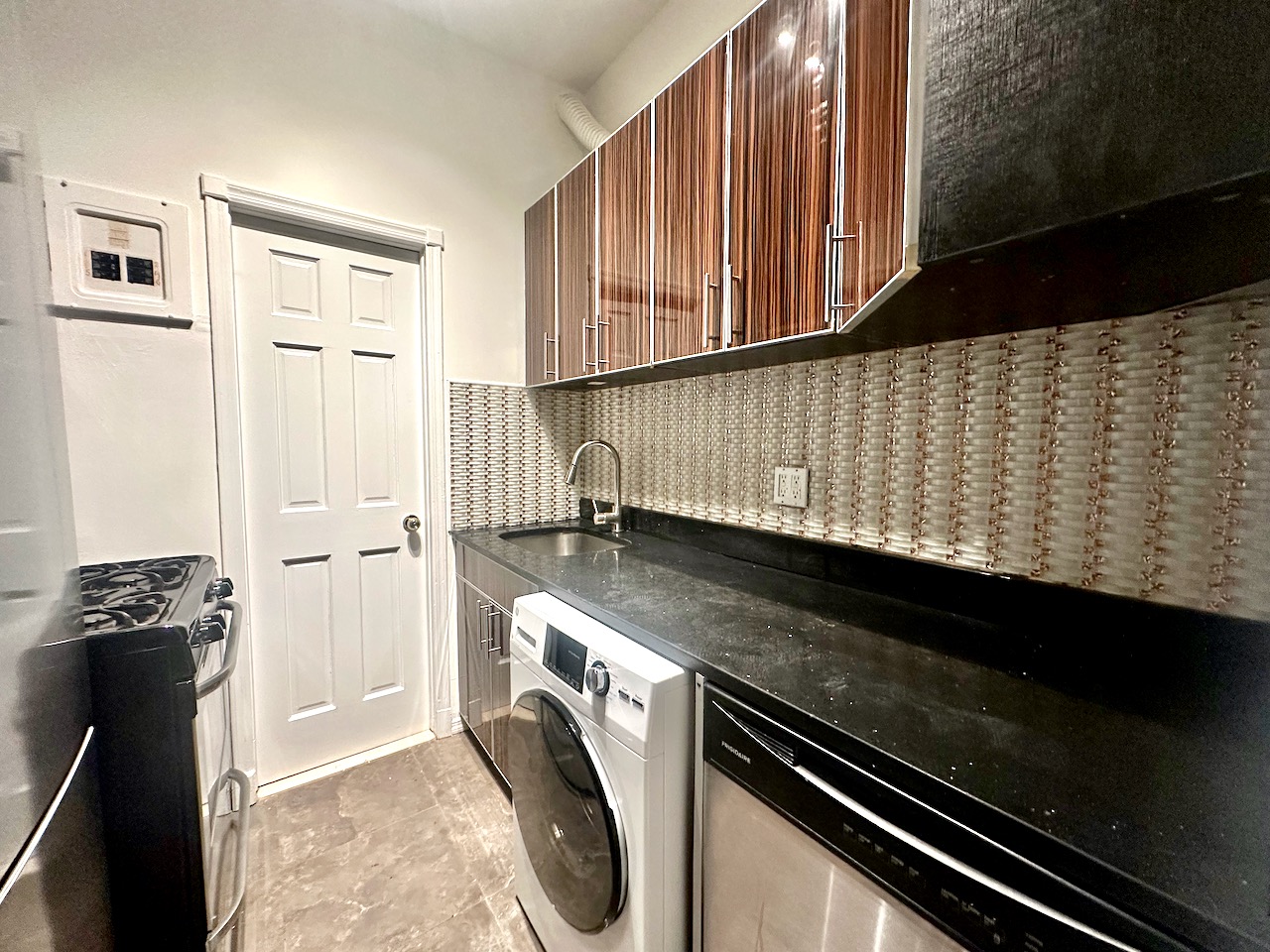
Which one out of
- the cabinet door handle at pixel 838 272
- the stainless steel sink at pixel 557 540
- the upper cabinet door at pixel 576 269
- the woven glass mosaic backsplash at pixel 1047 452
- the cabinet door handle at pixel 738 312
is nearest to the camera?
the woven glass mosaic backsplash at pixel 1047 452

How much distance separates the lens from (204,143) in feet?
5.21

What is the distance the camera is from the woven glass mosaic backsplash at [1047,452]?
0.77m

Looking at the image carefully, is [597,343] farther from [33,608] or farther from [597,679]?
[33,608]

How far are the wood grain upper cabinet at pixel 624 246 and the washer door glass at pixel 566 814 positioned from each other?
1027 millimetres

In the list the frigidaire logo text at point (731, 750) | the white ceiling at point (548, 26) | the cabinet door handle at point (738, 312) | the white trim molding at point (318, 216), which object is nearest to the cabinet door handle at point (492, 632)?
the frigidaire logo text at point (731, 750)

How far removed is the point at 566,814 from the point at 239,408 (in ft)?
5.53

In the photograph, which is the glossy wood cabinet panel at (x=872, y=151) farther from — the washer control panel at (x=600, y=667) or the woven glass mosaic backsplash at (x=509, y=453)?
the woven glass mosaic backsplash at (x=509, y=453)

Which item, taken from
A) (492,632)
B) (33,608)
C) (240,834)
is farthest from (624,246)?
(240,834)

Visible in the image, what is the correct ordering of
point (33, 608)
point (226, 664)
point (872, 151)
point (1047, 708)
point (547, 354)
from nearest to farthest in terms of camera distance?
point (33, 608)
point (1047, 708)
point (872, 151)
point (226, 664)
point (547, 354)

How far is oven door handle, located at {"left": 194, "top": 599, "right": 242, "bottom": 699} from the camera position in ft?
3.19

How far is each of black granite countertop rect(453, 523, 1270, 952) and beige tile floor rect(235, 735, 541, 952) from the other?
948 millimetres

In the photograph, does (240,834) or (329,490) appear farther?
(329,490)

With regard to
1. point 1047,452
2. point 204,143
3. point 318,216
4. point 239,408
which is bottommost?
point 1047,452

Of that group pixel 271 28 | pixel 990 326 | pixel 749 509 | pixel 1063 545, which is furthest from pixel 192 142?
pixel 1063 545
